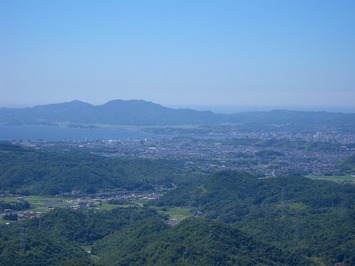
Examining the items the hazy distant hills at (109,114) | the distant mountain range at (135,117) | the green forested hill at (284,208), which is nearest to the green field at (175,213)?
the green forested hill at (284,208)

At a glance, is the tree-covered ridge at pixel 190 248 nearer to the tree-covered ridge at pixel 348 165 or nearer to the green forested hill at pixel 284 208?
the green forested hill at pixel 284 208

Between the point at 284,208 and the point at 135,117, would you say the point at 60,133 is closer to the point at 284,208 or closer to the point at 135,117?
the point at 135,117

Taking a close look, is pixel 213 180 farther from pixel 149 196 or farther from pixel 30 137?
pixel 30 137

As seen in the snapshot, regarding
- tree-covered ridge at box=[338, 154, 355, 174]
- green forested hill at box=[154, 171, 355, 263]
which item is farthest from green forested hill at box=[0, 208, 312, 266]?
tree-covered ridge at box=[338, 154, 355, 174]

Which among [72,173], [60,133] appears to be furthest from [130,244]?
[60,133]

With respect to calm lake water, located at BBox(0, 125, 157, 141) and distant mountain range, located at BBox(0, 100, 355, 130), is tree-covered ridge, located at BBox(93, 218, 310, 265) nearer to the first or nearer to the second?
calm lake water, located at BBox(0, 125, 157, 141)

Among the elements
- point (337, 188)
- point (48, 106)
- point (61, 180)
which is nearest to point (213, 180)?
point (337, 188)
